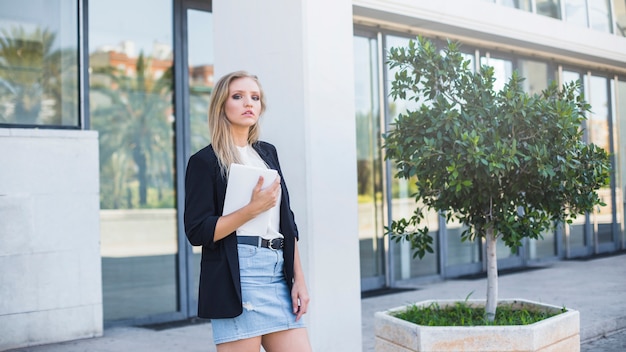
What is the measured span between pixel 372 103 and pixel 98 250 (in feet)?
14.1

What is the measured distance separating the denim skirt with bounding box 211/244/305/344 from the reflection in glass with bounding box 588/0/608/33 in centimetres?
1095

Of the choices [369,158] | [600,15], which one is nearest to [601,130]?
[600,15]

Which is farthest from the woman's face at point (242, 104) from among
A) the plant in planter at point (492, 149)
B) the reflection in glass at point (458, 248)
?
the reflection in glass at point (458, 248)

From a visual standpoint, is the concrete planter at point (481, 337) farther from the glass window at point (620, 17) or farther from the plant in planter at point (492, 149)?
the glass window at point (620, 17)

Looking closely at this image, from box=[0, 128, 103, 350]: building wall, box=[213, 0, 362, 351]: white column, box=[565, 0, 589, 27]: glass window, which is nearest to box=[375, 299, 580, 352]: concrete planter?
box=[213, 0, 362, 351]: white column

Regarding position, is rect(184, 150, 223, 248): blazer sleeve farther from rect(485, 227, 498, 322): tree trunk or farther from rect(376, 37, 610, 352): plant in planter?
rect(485, 227, 498, 322): tree trunk

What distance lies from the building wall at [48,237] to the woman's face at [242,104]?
3922mm

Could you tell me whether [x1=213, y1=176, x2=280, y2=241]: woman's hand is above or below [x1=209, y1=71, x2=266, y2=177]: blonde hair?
below

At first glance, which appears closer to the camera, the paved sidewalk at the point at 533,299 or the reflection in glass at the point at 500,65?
the paved sidewalk at the point at 533,299

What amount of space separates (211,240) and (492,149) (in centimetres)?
199

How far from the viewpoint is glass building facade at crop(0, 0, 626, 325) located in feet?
21.9

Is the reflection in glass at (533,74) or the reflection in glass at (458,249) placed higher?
the reflection in glass at (533,74)

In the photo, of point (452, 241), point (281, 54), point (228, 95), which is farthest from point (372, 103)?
point (228, 95)

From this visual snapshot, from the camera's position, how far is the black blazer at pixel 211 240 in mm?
2781
